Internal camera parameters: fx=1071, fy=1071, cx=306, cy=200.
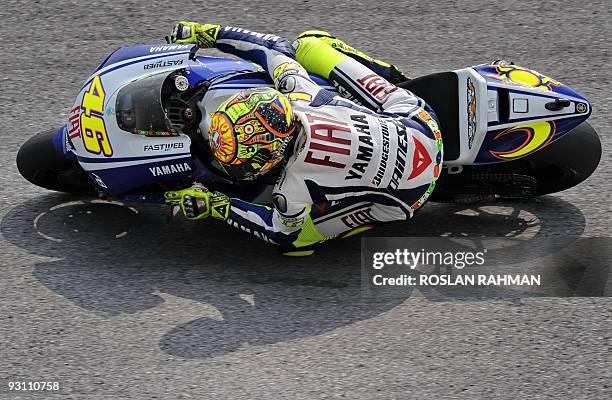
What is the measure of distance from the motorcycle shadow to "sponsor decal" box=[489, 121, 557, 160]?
67 cm

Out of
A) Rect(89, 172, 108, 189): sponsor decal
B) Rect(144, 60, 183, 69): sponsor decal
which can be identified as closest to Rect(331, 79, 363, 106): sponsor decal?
Rect(144, 60, 183, 69): sponsor decal

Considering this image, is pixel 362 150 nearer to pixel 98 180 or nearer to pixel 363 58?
pixel 363 58

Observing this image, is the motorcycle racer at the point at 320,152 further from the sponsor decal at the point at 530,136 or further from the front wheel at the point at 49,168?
the front wheel at the point at 49,168

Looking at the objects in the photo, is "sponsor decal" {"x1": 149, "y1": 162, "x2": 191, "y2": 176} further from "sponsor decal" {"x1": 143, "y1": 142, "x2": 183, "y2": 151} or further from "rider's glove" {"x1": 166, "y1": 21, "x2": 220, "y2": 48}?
"rider's glove" {"x1": 166, "y1": 21, "x2": 220, "y2": 48}

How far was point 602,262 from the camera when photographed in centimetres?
648

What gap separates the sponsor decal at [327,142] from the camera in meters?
5.86

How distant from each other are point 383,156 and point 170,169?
48.4 inches

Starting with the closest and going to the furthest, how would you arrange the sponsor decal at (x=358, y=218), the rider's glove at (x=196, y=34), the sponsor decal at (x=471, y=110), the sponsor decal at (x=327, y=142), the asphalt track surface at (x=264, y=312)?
the asphalt track surface at (x=264, y=312) → the sponsor decal at (x=327, y=142) → the sponsor decal at (x=358, y=218) → the sponsor decal at (x=471, y=110) → the rider's glove at (x=196, y=34)

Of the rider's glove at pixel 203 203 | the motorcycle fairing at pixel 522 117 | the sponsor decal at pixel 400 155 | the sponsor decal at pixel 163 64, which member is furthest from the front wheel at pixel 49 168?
the motorcycle fairing at pixel 522 117

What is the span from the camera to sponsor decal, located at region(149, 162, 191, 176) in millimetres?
6156

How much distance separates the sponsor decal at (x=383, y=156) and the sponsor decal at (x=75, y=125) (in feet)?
5.74

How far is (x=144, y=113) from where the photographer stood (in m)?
6.11

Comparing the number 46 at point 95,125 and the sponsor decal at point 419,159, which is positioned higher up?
the number 46 at point 95,125

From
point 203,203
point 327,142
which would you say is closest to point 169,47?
point 203,203
